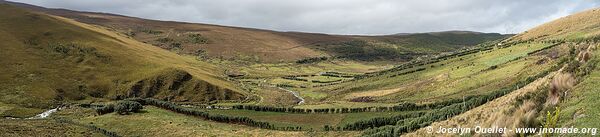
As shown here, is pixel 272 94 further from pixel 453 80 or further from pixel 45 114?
pixel 45 114

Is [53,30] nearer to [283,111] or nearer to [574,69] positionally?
[283,111]

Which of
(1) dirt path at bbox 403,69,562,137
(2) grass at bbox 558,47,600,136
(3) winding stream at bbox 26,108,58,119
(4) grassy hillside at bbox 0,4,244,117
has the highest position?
(2) grass at bbox 558,47,600,136

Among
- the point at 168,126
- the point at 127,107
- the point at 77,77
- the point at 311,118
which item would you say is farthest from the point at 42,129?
the point at 77,77

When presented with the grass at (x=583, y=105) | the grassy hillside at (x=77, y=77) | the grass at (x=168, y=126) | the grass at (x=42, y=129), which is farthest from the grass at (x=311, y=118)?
the grass at (x=583, y=105)

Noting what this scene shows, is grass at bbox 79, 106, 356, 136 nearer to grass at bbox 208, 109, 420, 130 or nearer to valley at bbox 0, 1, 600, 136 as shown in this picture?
valley at bbox 0, 1, 600, 136

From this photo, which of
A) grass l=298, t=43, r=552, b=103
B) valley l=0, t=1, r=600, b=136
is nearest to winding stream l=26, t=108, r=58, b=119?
valley l=0, t=1, r=600, b=136

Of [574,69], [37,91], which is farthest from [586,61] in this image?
[37,91]

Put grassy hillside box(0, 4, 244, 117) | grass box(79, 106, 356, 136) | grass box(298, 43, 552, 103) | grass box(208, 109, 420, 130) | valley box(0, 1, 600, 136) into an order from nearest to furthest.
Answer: valley box(0, 1, 600, 136) → grass box(79, 106, 356, 136) → grass box(208, 109, 420, 130) → grass box(298, 43, 552, 103) → grassy hillside box(0, 4, 244, 117)

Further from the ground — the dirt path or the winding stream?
the dirt path
